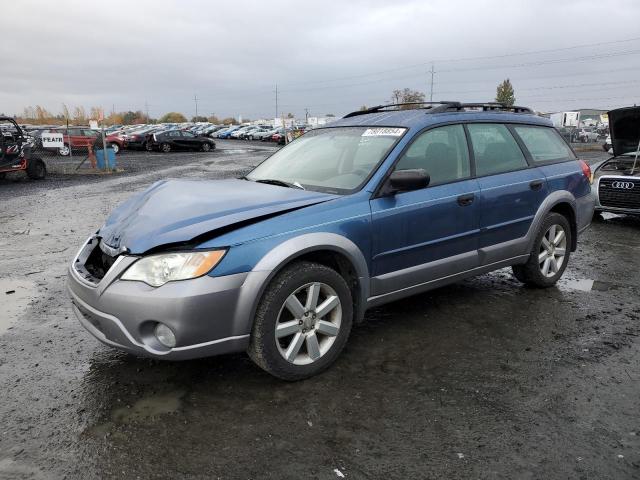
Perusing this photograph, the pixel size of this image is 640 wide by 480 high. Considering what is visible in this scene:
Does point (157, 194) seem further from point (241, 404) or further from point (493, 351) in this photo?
point (493, 351)

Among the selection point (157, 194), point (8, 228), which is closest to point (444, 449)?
point (157, 194)

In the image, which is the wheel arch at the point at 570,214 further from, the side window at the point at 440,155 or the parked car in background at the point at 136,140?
the parked car in background at the point at 136,140

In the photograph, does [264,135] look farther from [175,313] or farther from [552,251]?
[175,313]

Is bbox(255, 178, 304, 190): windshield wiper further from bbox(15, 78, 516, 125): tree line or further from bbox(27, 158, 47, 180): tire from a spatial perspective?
bbox(15, 78, 516, 125): tree line

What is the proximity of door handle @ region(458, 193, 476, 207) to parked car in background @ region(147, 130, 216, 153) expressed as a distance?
29417 millimetres

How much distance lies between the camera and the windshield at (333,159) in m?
3.79

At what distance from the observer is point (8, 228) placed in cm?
849

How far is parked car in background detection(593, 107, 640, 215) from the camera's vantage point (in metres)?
8.15

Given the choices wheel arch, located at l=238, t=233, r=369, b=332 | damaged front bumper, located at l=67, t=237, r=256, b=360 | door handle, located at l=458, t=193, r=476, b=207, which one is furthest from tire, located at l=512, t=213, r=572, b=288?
damaged front bumper, located at l=67, t=237, r=256, b=360

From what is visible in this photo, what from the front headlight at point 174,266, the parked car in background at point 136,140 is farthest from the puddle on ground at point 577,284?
the parked car in background at point 136,140

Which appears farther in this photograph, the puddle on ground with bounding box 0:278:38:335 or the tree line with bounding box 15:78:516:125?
the tree line with bounding box 15:78:516:125

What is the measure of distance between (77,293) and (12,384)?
72cm

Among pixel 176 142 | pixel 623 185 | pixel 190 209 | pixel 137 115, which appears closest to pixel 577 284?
pixel 623 185

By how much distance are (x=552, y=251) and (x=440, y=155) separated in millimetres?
1786
